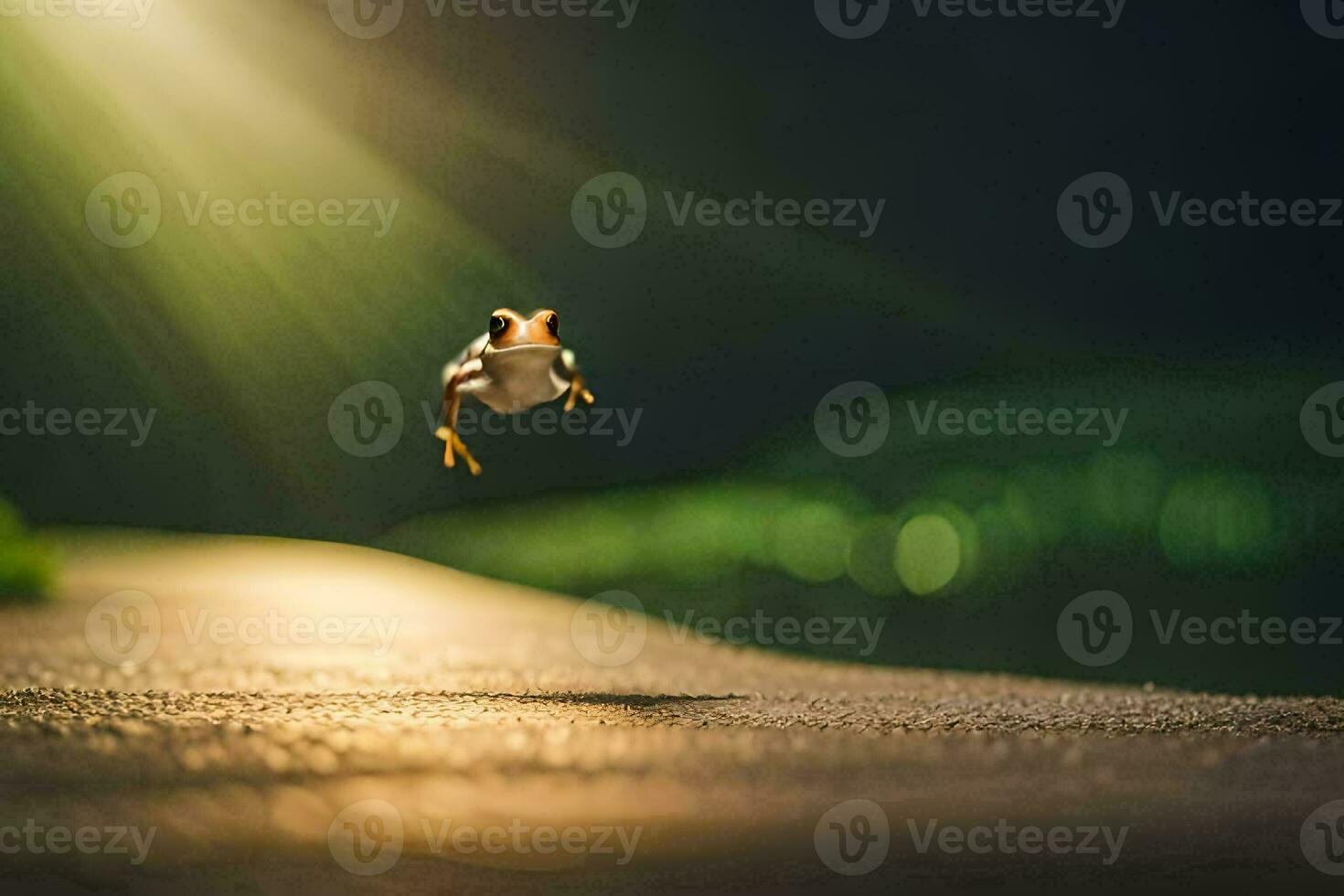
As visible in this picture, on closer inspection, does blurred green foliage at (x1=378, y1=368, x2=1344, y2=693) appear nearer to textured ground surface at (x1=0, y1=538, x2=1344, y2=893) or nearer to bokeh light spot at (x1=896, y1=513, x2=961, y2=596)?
bokeh light spot at (x1=896, y1=513, x2=961, y2=596)

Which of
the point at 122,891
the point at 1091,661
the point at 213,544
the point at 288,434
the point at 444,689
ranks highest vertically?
the point at 288,434

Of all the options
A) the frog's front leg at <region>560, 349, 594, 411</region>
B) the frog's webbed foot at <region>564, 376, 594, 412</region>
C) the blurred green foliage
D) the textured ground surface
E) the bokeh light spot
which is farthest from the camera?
the bokeh light spot

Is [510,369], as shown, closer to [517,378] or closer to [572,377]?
[517,378]

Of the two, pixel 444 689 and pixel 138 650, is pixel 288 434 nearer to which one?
pixel 138 650

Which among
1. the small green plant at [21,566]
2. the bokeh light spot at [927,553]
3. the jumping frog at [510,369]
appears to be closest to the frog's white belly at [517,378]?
the jumping frog at [510,369]

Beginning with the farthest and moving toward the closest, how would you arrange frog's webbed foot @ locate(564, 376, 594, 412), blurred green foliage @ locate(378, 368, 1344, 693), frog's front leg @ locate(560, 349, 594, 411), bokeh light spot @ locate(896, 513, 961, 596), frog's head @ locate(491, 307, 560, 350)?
bokeh light spot @ locate(896, 513, 961, 596), blurred green foliage @ locate(378, 368, 1344, 693), frog's webbed foot @ locate(564, 376, 594, 412), frog's front leg @ locate(560, 349, 594, 411), frog's head @ locate(491, 307, 560, 350)

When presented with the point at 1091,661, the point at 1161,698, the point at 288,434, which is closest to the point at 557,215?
the point at 288,434

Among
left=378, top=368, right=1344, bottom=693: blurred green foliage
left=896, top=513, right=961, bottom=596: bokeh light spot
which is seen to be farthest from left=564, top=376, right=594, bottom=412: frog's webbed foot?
left=896, top=513, right=961, bottom=596: bokeh light spot

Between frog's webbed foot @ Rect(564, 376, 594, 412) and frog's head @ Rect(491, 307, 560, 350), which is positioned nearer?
frog's head @ Rect(491, 307, 560, 350)
